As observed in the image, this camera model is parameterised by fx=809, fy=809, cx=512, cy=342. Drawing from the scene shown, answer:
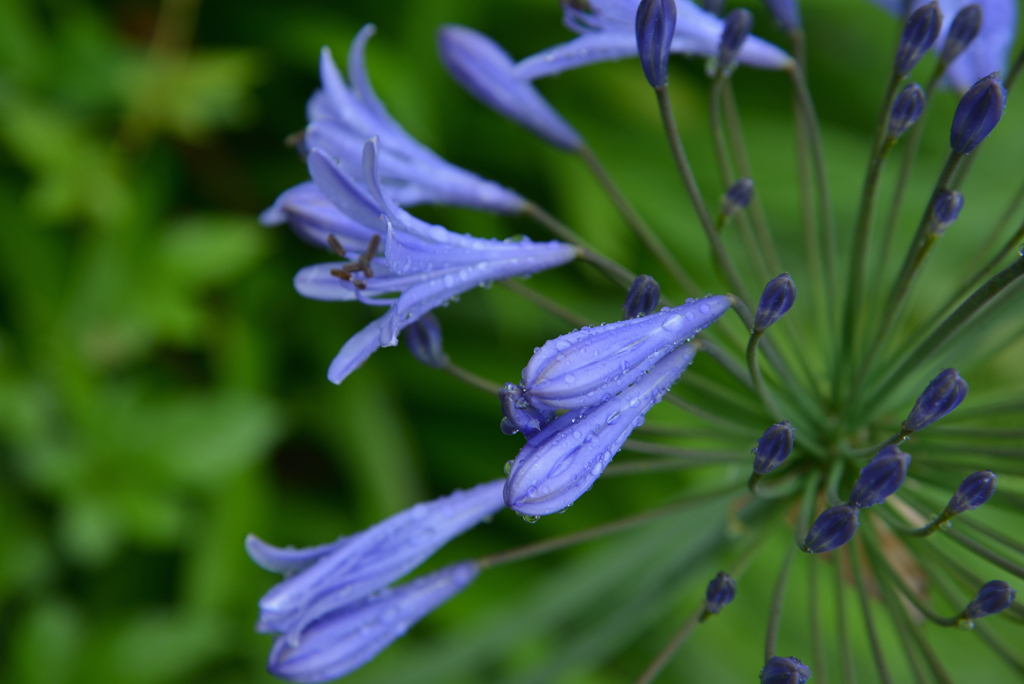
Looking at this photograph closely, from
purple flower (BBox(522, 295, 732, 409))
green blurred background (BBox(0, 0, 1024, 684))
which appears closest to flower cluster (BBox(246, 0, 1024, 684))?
purple flower (BBox(522, 295, 732, 409))

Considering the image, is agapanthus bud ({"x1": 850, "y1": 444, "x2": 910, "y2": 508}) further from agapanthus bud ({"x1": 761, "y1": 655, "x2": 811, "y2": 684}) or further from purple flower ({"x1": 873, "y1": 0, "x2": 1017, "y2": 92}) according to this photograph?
purple flower ({"x1": 873, "y1": 0, "x2": 1017, "y2": 92})

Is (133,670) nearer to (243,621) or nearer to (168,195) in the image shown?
(243,621)

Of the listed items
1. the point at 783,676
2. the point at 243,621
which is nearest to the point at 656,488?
the point at 243,621

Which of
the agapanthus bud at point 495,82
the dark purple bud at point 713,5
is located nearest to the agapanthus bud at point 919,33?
the dark purple bud at point 713,5

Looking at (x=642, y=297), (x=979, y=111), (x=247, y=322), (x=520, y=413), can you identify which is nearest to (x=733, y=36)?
(x=979, y=111)

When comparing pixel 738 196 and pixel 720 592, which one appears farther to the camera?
pixel 738 196

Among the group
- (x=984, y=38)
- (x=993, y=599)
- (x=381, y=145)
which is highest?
(x=381, y=145)

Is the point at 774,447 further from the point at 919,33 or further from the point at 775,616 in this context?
the point at 919,33
